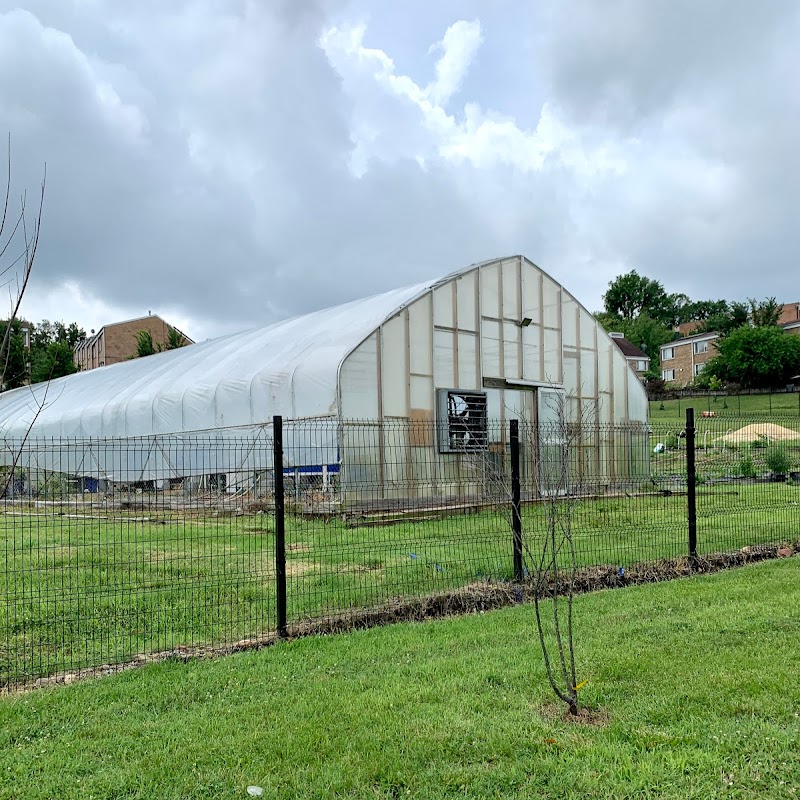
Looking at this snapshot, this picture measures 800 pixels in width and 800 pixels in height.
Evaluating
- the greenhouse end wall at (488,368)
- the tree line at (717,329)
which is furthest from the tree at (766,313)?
the greenhouse end wall at (488,368)

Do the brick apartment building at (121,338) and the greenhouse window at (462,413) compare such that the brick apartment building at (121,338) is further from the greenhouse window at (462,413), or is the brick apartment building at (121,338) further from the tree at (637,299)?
the tree at (637,299)

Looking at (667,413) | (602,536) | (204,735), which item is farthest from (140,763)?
(667,413)

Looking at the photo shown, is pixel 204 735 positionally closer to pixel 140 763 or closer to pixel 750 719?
pixel 140 763

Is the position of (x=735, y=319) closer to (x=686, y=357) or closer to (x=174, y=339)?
(x=686, y=357)

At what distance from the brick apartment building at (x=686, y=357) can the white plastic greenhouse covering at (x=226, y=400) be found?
2200 inches

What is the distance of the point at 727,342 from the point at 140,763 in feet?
194

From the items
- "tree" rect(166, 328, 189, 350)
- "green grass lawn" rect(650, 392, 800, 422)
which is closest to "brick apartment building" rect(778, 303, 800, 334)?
"green grass lawn" rect(650, 392, 800, 422)

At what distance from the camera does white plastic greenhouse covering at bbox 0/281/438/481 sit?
Result: 14.9 metres

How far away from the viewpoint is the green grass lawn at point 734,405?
1820 inches

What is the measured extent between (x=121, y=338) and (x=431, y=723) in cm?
6137

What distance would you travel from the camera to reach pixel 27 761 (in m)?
3.70

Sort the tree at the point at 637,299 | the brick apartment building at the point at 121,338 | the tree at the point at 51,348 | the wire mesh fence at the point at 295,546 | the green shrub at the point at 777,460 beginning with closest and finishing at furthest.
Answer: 1. the wire mesh fence at the point at 295,546
2. the green shrub at the point at 777,460
3. the tree at the point at 51,348
4. the brick apartment building at the point at 121,338
5. the tree at the point at 637,299

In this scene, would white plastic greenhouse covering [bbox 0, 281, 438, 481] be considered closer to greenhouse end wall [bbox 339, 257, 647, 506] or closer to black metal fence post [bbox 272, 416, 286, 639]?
greenhouse end wall [bbox 339, 257, 647, 506]

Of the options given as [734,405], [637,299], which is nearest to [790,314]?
[637,299]
